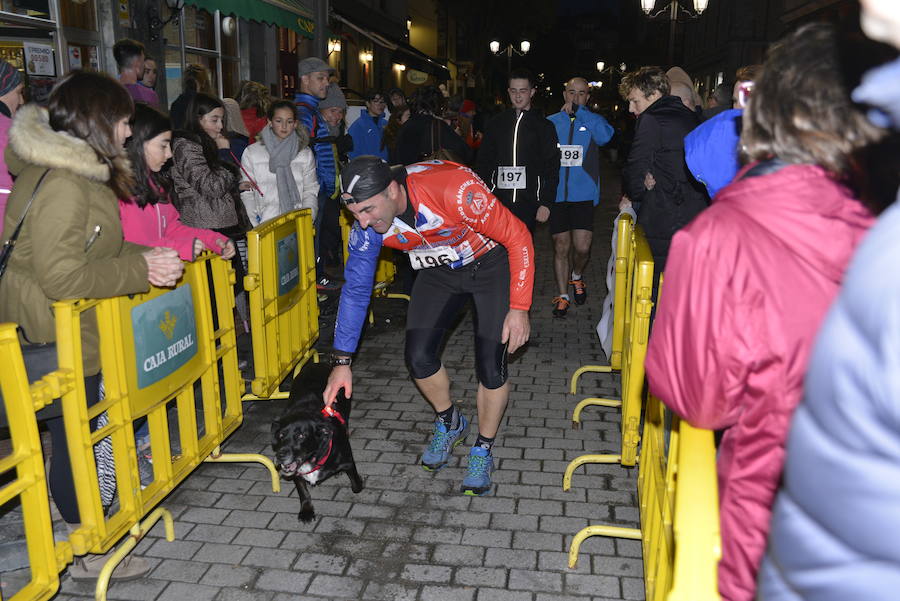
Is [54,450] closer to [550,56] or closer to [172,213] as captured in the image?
[172,213]

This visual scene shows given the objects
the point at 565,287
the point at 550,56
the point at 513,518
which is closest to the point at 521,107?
the point at 565,287

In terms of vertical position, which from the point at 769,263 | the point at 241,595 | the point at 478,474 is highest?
the point at 769,263

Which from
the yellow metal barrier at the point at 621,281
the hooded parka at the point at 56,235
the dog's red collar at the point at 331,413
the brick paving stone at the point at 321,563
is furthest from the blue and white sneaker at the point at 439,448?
the hooded parka at the point at 56,235

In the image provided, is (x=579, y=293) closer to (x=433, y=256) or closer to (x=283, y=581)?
(x=433, y=256)

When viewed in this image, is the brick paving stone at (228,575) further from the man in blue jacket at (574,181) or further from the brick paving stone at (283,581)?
the man in blue jacket at (574,181)

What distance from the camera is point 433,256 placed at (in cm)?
422

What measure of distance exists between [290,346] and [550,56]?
242 feet

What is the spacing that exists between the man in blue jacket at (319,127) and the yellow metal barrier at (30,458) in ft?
18.1

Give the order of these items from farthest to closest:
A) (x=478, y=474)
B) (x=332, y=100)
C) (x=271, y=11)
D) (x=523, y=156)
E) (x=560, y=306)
A: (x=271, y=11) < (x=332, y=100) < (x=560, y=306) < (x=523, y=156) < (x=478, y=474)

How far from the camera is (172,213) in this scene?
4.23 meters

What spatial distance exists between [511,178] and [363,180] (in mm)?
4190

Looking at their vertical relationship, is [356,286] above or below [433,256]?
below

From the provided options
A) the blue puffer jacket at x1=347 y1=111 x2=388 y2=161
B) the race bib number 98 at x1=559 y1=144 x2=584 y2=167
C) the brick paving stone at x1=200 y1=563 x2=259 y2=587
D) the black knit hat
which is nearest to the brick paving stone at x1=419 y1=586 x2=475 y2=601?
the brick paving stone at x1=200 y1=563 x2=259 y2=587

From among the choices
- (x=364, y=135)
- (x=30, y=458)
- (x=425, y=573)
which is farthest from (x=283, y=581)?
(x=364, y=135)
